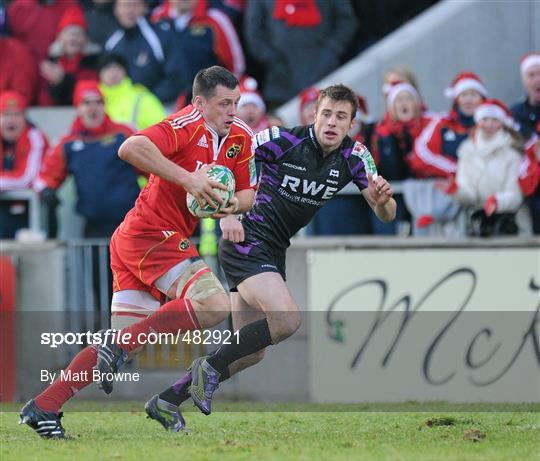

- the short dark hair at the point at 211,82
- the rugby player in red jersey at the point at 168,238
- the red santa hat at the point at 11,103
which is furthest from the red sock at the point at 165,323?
the red santa hat at the point at 11,103

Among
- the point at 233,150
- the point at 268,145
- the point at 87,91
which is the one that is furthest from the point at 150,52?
the point at 233,150

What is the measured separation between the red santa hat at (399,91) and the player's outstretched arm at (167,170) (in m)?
4.81

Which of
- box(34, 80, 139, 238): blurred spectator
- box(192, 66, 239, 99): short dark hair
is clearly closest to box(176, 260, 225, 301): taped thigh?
box(192, 66, 239, 99): short dark hair

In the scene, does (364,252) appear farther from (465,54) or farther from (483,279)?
(465,54)

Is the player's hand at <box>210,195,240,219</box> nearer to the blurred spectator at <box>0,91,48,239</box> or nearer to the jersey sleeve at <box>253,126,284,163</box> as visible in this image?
the jersey sleeve at <box>253,126,284,163</box>

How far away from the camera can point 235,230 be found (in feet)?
30.0

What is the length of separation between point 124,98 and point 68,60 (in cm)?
146

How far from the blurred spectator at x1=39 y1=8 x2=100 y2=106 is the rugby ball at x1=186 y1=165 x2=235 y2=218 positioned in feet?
22.1

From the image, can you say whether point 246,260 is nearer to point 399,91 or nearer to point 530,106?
point 399,91

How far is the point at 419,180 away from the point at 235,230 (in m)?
4.10

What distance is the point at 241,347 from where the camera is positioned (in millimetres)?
9094

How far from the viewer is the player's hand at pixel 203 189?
8.54 meters

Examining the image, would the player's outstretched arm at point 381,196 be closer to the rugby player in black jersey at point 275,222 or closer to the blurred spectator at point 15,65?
the rugby player in black jersey at point 275,222

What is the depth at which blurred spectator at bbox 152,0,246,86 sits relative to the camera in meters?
14.7
